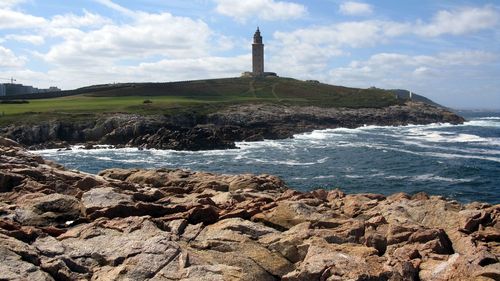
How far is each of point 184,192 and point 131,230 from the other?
Result: 11079mm

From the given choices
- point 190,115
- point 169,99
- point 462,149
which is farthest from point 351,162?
point 169,99

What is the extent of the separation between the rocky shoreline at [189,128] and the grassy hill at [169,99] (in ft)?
17.1

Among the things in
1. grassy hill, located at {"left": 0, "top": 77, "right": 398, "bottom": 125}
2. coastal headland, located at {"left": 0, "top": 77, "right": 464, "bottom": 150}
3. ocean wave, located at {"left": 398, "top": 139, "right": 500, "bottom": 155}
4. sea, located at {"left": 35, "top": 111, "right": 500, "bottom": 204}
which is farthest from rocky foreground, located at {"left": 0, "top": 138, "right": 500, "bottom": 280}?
grassy hill, located at {"left": 0, "top": 77, "right": 398, "bottom": 125}

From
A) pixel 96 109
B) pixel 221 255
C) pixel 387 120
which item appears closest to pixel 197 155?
pixel 96 109

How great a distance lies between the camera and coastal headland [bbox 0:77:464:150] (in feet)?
295

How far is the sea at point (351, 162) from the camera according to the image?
169 feet

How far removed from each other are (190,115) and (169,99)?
34.1 meters

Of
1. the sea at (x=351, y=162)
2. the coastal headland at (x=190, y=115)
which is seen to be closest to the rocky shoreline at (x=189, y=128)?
the coastal headland at (x=190, y=115)

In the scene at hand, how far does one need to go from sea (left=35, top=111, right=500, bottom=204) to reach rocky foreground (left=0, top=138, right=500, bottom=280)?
24.3 meters

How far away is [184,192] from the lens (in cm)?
2994

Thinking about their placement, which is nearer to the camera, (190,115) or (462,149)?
(462,149)

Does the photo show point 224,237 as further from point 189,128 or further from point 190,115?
point 190,115

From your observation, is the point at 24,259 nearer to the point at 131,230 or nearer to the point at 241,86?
the point at 131,230

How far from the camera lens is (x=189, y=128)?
323ft
